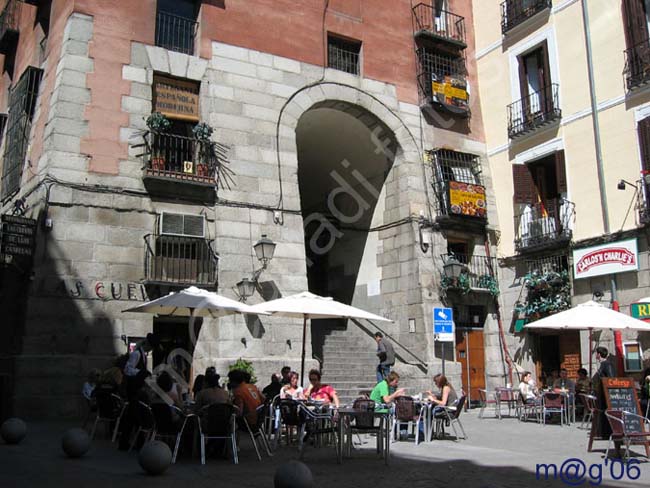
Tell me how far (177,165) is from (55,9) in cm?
494

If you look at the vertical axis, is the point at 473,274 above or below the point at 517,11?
below

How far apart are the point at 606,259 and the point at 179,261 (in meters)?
10.3

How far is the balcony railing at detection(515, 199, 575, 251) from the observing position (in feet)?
56.8

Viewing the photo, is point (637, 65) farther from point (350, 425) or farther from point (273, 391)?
point (350, 425)

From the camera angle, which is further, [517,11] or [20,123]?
[517,11]

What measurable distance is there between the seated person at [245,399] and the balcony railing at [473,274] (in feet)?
31.5

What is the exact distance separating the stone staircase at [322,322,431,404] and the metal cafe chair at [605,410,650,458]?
728 centimetres

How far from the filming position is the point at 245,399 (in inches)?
353

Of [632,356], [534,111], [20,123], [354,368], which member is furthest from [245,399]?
[534,111]

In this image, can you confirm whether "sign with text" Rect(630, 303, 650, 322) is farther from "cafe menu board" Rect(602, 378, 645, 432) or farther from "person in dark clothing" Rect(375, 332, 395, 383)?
"cafe menu board" Rect(602, 378, 645, 432)

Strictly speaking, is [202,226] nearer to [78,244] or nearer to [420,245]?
[78,244]

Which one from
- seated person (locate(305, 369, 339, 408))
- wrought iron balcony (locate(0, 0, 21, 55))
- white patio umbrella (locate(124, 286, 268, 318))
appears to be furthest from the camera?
wrought iron balcony (locate(0, 0, 21, 55))

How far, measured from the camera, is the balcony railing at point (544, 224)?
17.3 m

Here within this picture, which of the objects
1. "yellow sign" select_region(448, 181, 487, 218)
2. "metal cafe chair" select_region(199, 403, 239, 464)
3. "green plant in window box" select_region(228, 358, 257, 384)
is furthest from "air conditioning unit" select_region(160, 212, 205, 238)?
"yellow sign" select_region(448, 181, 487, 218)
